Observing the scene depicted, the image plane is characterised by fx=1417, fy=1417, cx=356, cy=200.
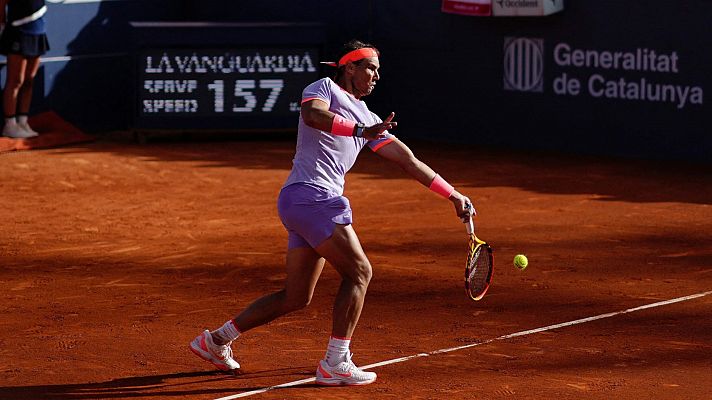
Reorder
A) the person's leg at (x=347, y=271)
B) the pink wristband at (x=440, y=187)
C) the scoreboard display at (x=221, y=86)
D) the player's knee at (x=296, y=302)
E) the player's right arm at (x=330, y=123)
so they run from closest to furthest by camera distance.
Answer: the player's right arm at (x=330, y=123) < the person's leg at (x=347, y=271) < the player's knee at (x=296, y=302) < the pink wristband at (x=440, y=187) < the scoreboard display at (x=221, y=86)

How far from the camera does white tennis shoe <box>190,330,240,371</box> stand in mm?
7879

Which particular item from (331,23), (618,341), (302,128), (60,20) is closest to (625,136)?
(331,23)

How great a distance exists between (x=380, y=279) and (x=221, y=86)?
9041 millimetres

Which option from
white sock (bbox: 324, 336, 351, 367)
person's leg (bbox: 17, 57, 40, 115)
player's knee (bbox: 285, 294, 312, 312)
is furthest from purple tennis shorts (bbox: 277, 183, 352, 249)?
person's leg (bbox: 17, 57, 40, 115)

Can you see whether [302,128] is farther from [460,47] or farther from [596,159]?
[460,47]

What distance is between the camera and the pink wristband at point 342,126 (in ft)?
23.9

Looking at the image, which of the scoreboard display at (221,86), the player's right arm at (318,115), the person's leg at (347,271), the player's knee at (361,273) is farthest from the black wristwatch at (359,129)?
the scoreboard display at (221,86)

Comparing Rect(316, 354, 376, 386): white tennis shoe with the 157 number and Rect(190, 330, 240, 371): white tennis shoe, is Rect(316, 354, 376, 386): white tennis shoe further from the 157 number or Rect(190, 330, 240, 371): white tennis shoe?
the 157 number

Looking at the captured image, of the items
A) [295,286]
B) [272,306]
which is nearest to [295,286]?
[295,286]

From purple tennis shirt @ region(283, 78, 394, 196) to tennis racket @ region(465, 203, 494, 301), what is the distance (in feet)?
2.43

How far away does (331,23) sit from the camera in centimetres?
2044

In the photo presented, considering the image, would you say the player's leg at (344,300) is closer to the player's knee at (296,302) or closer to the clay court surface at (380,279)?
the clay court surface at (380,279)

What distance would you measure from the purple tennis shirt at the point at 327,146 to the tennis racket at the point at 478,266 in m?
Answer: 0.74

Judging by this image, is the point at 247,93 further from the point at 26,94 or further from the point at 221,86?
the point at 26,94
